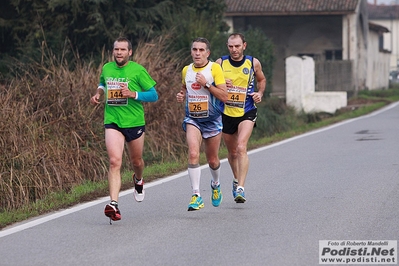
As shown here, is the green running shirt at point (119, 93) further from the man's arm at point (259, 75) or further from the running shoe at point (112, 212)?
the man's arm at point (259, 75)

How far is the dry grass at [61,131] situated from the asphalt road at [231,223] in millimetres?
1340

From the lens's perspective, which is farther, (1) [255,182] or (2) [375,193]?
(1) [255,182]

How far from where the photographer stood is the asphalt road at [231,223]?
7457 millimetres

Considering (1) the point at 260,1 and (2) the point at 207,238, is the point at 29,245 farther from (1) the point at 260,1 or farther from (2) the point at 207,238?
(1) the point at 260,1

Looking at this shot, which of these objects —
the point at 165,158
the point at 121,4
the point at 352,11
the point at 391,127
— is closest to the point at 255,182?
the point at 165,158

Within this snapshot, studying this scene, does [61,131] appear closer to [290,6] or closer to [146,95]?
[146,95]

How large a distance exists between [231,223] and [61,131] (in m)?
5.56

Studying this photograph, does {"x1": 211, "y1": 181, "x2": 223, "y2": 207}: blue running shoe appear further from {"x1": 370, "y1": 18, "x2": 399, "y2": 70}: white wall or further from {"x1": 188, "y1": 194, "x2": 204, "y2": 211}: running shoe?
{"x1": 370, "y1": 18, "x2": 399, "y2": 70}: white wall

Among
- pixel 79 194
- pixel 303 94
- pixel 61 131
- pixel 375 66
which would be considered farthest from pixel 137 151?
pixel 375 66

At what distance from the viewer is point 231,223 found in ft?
29.7

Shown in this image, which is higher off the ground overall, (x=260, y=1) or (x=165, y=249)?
(x=260, y=1)

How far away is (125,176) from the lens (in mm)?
13023

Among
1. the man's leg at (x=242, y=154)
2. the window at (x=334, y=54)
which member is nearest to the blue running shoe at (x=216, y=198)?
the man's leg at (x=242, y=154)

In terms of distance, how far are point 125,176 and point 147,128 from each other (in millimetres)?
3483
